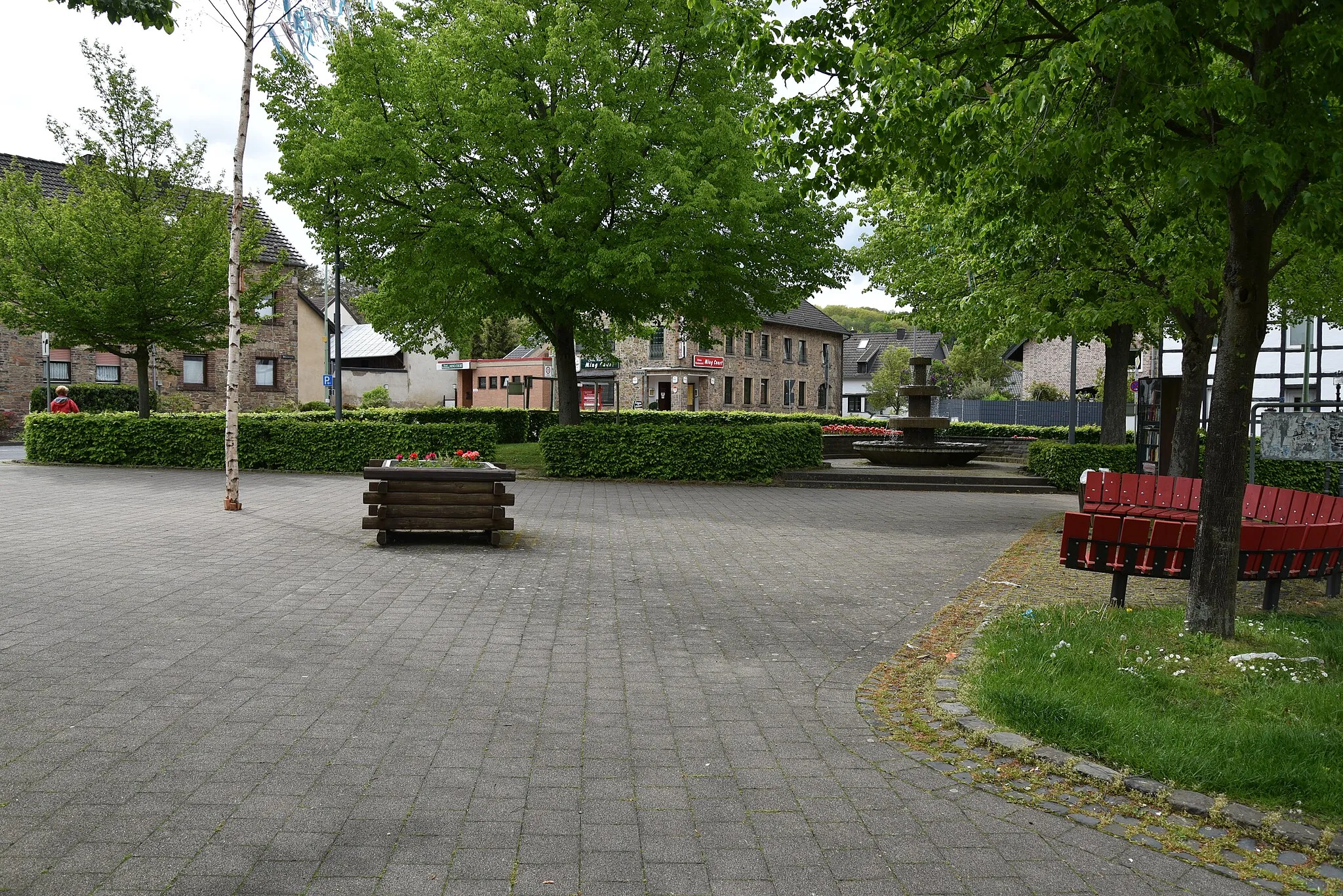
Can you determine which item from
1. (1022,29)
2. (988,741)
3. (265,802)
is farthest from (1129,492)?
(265,802)

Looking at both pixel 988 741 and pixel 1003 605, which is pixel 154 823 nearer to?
pixel 988 741

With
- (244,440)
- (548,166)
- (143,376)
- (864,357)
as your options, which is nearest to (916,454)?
(548,166)

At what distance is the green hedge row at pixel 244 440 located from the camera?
20422mm

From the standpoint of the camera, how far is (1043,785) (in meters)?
4.09

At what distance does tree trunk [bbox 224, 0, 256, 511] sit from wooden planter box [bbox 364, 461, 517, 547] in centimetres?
384

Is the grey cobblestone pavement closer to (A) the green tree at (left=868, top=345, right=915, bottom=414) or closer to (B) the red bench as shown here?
(B) the red bench

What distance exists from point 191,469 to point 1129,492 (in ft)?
62.1

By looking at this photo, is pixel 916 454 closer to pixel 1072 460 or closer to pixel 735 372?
pixel 1072 460

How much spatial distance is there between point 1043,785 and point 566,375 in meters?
20.0

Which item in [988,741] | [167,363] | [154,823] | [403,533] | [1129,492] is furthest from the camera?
[167,363]

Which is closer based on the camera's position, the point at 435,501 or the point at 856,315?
the point at 435,501

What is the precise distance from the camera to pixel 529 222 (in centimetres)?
1983

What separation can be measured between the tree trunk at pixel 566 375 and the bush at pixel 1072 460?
409 inches

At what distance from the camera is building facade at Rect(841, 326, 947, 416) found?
8488 centimetres
